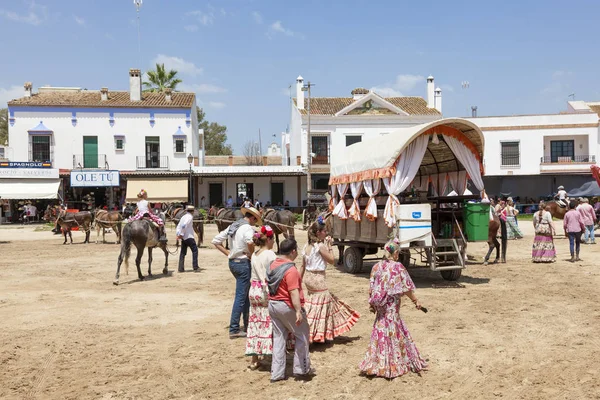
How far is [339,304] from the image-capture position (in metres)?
7.53

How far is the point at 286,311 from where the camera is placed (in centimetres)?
579

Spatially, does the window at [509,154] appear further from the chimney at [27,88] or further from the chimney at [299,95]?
the chimney at [27,88]

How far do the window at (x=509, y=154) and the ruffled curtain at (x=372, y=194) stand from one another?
33.0 meters

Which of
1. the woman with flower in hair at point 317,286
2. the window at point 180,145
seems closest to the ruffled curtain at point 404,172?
the woman with flower in hair at point 317,286

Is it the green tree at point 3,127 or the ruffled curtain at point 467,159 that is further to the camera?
the green tree at point 3,127

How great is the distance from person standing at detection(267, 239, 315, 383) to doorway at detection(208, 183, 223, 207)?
35.3 m

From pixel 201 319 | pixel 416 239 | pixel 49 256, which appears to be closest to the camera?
pixel 201 319

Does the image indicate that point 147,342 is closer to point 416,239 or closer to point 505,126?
point 416,239

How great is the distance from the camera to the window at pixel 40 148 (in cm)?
3797

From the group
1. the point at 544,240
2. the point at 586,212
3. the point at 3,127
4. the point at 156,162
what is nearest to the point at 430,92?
the point at 156,162

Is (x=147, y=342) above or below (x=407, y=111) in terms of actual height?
below

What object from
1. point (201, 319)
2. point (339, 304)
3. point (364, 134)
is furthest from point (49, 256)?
point (364, 134)

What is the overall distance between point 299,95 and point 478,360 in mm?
38916

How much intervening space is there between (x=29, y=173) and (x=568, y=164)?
37531 mm
